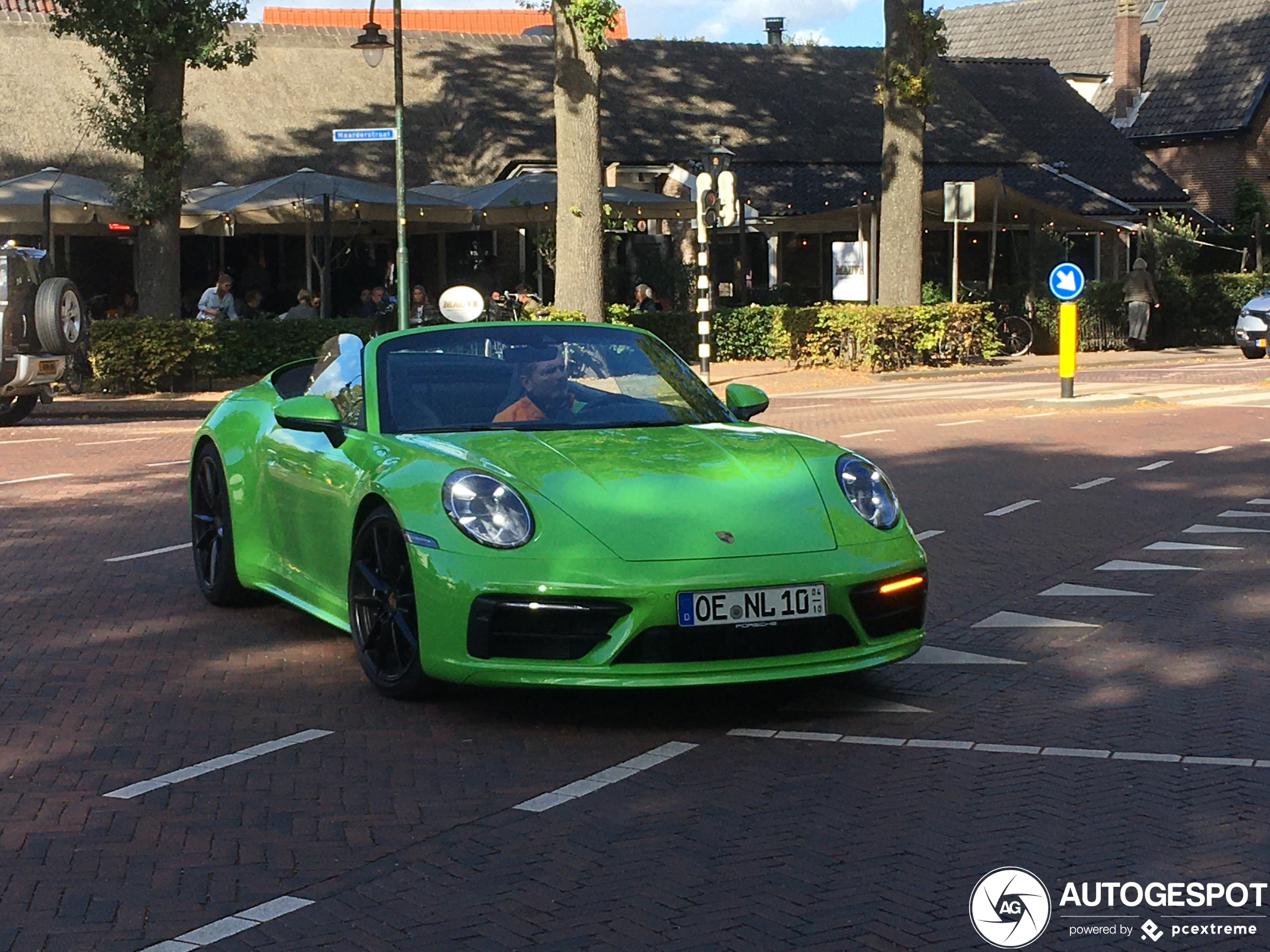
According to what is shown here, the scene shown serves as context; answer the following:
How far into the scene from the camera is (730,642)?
228 inches

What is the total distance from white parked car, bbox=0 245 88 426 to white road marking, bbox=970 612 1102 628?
14.1 meters

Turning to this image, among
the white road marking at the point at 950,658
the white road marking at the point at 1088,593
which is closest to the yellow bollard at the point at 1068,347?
the white road marking at the point at 1088,593

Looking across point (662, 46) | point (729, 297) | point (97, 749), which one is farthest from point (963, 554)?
point (662, 46)

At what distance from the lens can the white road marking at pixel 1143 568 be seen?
9.20m

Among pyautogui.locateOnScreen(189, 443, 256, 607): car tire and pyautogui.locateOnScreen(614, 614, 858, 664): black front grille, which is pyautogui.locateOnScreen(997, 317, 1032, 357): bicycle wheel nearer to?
pyautogui.locateOnScreen(189, 443, 256, 607): car tire

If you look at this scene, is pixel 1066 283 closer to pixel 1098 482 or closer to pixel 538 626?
pixel 1098 482

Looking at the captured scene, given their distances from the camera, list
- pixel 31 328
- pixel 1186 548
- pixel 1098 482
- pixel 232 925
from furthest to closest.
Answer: pixel 31 328 < pixel 1098 482 < pixel 1186 548 < pixel 232 925

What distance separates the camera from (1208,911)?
162 inches

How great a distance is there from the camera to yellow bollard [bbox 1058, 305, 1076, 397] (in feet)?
63.3

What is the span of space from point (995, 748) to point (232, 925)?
264 cm

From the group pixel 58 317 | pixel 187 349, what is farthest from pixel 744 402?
pixel 187 349

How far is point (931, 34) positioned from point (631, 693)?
23.3 m

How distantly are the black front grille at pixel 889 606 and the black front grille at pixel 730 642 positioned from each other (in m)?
0.11

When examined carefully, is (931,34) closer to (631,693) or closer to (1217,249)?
(1217,249)
